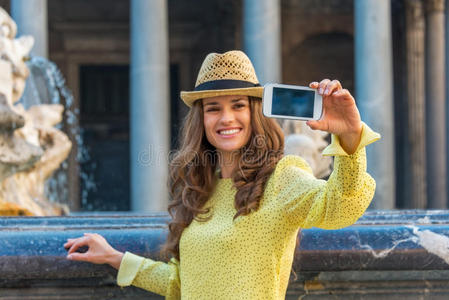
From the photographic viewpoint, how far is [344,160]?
2.29 meters

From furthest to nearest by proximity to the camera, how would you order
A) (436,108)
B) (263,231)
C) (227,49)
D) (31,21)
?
(227,49), (436,108), (31,21), (263,231)

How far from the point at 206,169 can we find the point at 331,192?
68 cm

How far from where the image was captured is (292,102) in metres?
2.30

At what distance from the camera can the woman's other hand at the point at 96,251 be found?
2934mm

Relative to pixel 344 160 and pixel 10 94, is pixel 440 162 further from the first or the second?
pixel 344 160

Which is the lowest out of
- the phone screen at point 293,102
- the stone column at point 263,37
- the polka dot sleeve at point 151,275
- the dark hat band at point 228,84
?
the polka dot sleeve at point 151,275

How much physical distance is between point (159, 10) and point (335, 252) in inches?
619

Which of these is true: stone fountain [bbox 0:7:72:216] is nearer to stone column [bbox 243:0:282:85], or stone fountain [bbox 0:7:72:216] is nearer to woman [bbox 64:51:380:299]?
woman [bbox 64:51:380:299]

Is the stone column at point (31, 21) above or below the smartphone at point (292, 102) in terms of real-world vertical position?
above

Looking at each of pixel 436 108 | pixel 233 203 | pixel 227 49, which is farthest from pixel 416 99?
pixel 233 203

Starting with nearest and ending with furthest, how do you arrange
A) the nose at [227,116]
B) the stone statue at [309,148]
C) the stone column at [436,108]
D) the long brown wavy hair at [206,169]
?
the long brown wavy hair at [206,169], the nose at [227,116], the stone statue at [309,148], the stone column at [436,108]

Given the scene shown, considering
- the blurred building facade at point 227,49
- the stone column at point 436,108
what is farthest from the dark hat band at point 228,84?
the stone column at point 436,108

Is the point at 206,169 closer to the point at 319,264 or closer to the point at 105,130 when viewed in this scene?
the point at 319,264

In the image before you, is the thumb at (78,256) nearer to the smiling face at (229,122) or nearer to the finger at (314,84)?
the smiling face at (229,122)
